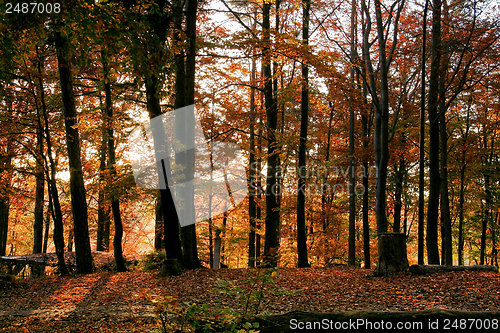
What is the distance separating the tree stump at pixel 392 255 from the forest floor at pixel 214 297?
0.92ft

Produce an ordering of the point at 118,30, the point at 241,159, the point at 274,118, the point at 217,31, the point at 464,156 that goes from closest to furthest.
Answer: the point at 118,30, the point at 274,118, the point at 217,31, the point at 464,156, the point at 241,159

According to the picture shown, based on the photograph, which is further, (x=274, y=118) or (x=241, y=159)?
(x=241, y=159)

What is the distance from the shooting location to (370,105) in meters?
12.3

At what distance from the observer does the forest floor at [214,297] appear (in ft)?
15.3

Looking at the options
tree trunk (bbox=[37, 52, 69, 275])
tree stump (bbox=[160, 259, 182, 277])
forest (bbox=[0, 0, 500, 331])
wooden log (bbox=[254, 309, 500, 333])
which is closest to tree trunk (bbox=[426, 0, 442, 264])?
forest (bbox=[0, 0, 500, 331])

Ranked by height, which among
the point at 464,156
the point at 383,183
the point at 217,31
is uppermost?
the point at 217,31

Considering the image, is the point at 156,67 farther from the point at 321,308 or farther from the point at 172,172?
the point at 172,172

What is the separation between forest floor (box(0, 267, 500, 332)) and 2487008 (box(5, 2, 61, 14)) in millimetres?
3194

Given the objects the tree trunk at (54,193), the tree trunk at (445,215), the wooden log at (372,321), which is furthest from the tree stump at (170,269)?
the tree trunk at (445,215)

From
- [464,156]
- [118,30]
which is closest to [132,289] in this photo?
[118,30]

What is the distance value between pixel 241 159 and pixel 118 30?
13880 millimetres

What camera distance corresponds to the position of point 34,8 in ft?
11.7

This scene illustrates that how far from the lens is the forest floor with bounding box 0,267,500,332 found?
4656 millimetres

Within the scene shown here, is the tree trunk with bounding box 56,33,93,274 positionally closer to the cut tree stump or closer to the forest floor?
the forest floor
